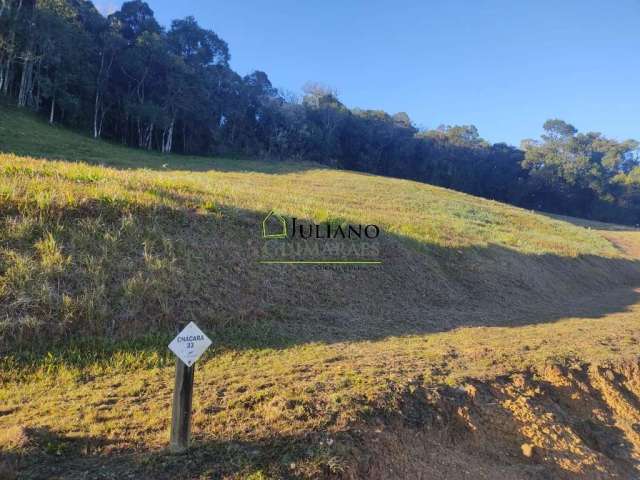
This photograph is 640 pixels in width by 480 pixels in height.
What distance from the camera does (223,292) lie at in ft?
20.1

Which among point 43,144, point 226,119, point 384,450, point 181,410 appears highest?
point 226,119

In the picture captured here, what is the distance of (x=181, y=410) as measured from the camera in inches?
115

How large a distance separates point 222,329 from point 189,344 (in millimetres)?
2723

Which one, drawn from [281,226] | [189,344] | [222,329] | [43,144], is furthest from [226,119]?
[189,344]

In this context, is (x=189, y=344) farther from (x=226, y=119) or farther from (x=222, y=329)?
(x=226, y=119)

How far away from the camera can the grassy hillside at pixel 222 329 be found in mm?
3174

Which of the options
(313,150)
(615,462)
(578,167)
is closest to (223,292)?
(615,462)

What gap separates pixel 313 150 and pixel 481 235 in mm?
37403

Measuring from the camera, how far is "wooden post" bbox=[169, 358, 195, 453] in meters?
2.91

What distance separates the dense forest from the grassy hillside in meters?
28.2

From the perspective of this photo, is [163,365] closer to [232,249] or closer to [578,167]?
[232,249]

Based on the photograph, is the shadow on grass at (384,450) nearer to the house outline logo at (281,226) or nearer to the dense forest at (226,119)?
the house outline logo at (281,226)

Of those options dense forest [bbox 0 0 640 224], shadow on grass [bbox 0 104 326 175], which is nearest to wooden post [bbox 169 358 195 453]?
shadow on grass [bbox 0 104 326 175]

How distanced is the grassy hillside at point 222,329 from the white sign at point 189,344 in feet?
2.46
